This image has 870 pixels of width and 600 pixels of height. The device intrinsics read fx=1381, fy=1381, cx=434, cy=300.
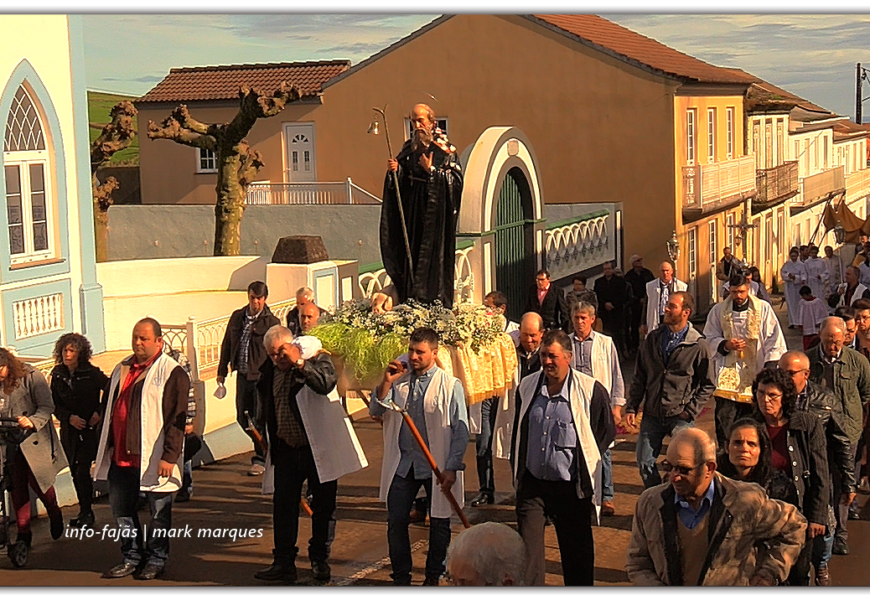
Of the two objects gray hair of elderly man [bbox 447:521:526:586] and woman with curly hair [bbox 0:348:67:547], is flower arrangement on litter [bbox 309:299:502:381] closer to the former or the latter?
woman with curly hair [bbox 0:348:67:547]

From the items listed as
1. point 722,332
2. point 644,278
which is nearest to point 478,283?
point 644,278

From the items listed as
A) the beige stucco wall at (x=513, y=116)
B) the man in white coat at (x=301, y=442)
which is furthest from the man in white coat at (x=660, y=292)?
the man in white coat at (x=301, y=442)

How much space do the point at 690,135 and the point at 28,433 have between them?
9975 mm

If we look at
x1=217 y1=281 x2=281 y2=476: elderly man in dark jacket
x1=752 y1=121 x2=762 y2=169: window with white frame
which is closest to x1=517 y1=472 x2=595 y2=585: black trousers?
x1=217 y1=281 x2=281 y2=476: elderly man in dark jacket

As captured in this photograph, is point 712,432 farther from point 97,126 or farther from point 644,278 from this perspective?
point 97,126

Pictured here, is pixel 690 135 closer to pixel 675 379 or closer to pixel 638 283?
pixel 638 283

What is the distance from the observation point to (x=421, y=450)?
717cm

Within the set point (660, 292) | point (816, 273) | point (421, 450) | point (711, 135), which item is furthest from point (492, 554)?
point (816, 273)

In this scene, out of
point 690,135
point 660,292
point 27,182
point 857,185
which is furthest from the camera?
point 690,135

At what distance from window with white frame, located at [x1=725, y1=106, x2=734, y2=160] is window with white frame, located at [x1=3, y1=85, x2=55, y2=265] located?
21.3 feet

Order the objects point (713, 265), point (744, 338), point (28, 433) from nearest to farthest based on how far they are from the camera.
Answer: point (28, 433) → point (744, 338) → point (713, 265)

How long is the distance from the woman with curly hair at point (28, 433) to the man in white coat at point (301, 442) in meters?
1.36

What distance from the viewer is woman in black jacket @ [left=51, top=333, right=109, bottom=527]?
8195 mm

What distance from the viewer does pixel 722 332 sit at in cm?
916
